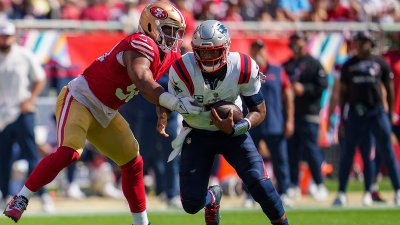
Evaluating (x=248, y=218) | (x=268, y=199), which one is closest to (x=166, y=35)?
(x=268, y=199)

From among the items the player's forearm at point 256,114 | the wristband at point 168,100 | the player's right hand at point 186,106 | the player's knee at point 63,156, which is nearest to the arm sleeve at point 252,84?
the player's forearm at point 256,114

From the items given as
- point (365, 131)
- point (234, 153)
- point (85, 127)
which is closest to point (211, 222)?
point (234, 153)

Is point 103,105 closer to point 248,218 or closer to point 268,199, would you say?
point 268,199

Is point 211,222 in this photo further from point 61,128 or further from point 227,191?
point 227,191

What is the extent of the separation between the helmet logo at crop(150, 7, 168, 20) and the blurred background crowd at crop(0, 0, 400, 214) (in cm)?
396

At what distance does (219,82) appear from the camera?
820 cm

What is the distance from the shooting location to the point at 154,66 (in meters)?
8.54

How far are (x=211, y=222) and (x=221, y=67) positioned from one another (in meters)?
1.41

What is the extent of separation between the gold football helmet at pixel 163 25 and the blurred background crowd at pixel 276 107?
12.9 ft

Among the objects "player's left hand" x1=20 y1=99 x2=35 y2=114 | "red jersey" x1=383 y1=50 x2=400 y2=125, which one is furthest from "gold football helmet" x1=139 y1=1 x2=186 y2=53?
"red jersey" x1=383 y1=50 x2=400 y2=125

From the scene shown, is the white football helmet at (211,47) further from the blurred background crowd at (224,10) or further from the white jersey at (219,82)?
the blurred background crowd at (224,10)

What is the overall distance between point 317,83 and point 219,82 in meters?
5.89

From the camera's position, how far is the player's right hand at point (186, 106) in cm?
792

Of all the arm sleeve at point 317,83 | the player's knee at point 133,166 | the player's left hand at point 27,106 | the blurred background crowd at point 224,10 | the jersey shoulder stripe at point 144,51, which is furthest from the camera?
the blurred background crowd at point 224,10
